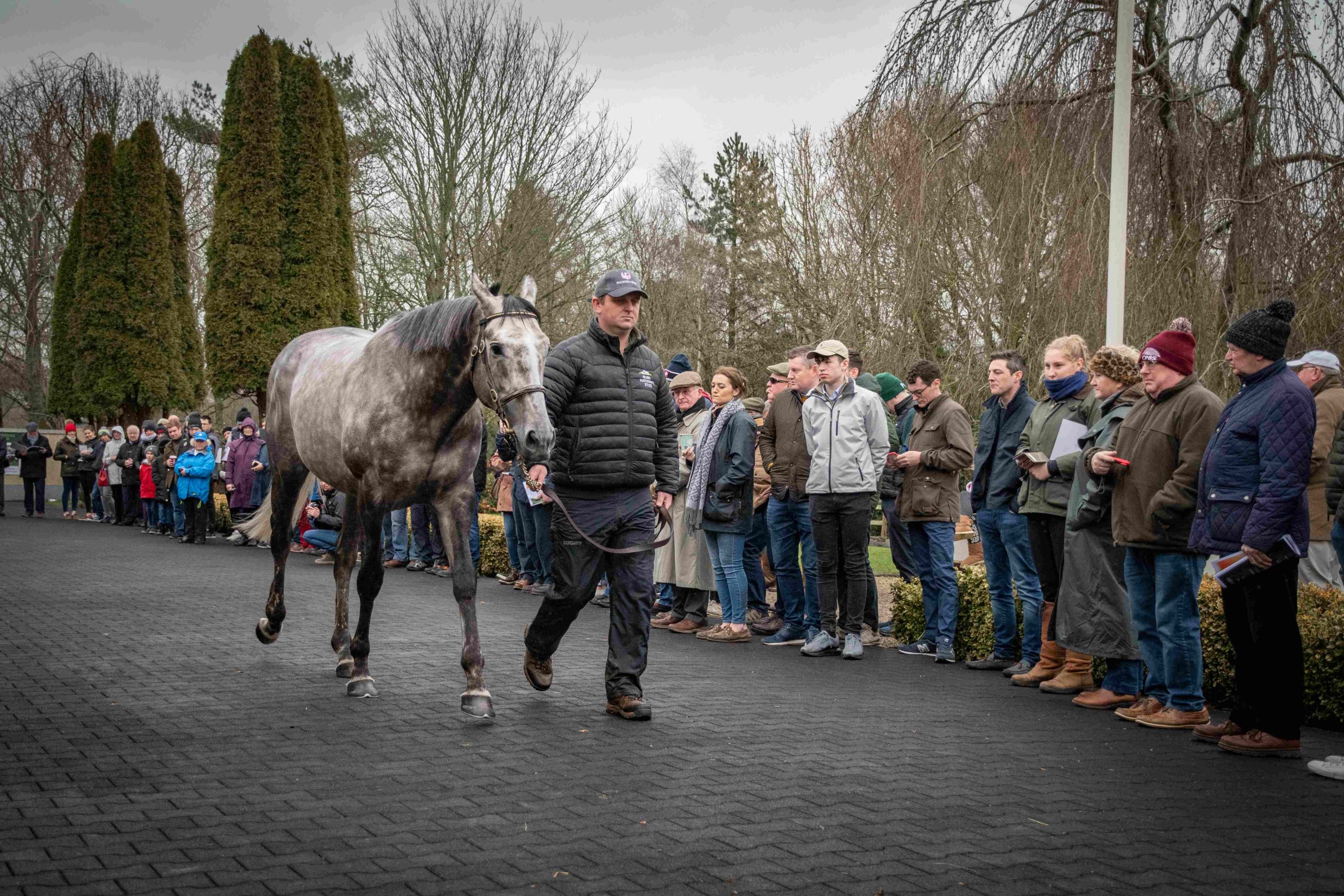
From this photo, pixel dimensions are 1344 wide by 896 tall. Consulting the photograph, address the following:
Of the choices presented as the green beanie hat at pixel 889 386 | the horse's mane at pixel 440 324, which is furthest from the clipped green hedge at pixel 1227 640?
the horse's mane at pixel 440 324

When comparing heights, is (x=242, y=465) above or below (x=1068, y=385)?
below

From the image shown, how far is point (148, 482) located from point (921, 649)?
17.4m

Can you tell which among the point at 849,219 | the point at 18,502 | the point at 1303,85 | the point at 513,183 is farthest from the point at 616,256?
the point at 1303,85

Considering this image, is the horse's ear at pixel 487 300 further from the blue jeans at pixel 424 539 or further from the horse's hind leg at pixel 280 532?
the blue jeans at pixel 424 539

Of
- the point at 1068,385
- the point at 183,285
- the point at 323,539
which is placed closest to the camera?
the point at 1068,385

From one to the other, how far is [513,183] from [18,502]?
678 inches

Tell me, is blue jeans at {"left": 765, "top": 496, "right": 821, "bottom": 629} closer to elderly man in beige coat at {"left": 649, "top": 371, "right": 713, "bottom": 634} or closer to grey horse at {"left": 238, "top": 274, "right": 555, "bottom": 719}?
elderly man in beige coat at {"left": 649, "top": 371, "right": 713, "bottom": 634}

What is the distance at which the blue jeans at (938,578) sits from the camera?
894cm

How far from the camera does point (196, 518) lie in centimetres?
1958

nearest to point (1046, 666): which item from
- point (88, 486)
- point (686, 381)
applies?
point (686, 381)

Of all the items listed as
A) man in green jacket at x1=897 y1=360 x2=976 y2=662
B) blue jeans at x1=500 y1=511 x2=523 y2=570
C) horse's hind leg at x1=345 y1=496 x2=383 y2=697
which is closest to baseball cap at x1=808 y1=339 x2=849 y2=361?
man in green jacket at x1=897 y1=360 x2=976 y2=662

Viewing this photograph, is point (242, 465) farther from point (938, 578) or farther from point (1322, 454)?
point (1322, 454)

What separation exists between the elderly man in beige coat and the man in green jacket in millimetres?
1873

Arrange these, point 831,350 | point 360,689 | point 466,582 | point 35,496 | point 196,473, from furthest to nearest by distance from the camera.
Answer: point 35,496, point 196,473, point 831,350, point 360,689, point 466,582
